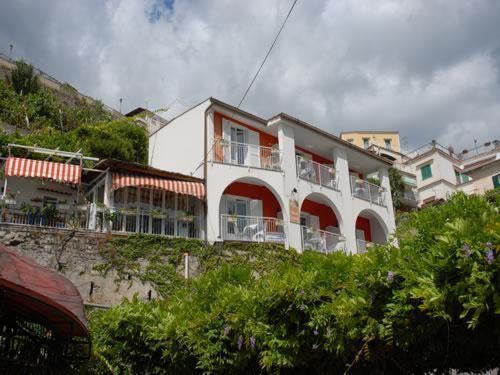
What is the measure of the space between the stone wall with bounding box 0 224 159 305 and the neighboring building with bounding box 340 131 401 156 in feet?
156

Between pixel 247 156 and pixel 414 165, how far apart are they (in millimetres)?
29659

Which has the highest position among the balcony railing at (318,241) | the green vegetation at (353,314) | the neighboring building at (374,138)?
the neighboring building at (374,138)

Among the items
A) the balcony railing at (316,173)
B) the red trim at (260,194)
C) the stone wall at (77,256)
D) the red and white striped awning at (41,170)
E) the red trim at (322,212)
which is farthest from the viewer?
the red trim at (322,212)

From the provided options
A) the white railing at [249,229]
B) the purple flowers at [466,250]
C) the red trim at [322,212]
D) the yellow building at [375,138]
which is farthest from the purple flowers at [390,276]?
the yellow building at [375,138]

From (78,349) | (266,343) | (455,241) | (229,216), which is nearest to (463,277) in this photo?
(455,241)

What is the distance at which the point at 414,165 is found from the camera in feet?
164

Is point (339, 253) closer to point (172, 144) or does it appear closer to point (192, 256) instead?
point (192, 256)

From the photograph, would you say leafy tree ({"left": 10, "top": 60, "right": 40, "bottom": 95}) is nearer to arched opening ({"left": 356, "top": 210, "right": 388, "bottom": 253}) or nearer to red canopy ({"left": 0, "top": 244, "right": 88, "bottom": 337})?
arched opening ({"left": 356, "top": 210, "right": 388, "bottom": 253})

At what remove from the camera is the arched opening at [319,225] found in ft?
82.7

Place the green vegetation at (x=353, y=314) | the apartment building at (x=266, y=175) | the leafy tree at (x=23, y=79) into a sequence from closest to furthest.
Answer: the green vegetation at (x=353, y=314) < the apartment building at (x=266, y=175) < the leafy tree at (x=23, y=79)

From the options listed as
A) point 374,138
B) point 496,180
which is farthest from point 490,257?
point 374,138

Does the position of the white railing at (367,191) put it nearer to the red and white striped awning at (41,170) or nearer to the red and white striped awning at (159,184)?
the red and white striped awning at (159,184)

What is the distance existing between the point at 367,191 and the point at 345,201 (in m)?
2.98

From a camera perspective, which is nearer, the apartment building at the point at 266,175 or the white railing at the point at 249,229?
the white railing at the point at 249,229
